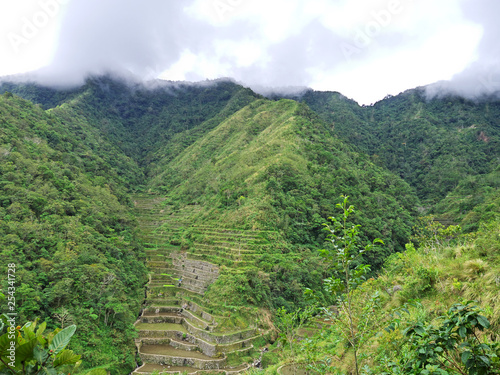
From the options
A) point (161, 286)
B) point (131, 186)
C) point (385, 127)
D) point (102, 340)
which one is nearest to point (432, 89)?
point (385, 127)

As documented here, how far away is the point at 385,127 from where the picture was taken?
88.3 metres

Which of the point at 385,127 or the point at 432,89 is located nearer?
the point at 385,127

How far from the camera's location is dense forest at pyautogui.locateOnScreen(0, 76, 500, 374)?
4.55 meters


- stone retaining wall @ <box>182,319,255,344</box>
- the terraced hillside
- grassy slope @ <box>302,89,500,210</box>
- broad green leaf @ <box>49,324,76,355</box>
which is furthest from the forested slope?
grassy slope @ <box>302,89,500,210</box>

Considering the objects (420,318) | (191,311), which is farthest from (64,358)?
(191,311)

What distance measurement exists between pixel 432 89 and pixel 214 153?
92.3 meters

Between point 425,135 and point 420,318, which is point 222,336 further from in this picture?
point 425,135

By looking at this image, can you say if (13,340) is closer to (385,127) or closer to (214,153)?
(214,153)

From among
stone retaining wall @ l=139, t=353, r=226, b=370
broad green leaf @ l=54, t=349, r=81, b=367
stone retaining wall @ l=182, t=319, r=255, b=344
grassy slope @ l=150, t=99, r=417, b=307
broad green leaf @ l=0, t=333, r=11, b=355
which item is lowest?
stone retaining wall @ l=139, t=353, r=226, b=370

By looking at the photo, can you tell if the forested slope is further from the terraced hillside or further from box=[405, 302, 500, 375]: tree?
box=[405, 302, 500, 375]: tree

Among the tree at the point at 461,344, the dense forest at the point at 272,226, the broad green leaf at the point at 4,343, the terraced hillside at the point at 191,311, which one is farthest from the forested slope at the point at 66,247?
the tree at the point at 461,344

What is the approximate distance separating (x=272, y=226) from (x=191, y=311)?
12.4 metres

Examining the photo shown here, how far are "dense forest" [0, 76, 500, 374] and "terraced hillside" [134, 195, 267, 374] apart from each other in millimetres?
442

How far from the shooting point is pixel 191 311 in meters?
25.2
